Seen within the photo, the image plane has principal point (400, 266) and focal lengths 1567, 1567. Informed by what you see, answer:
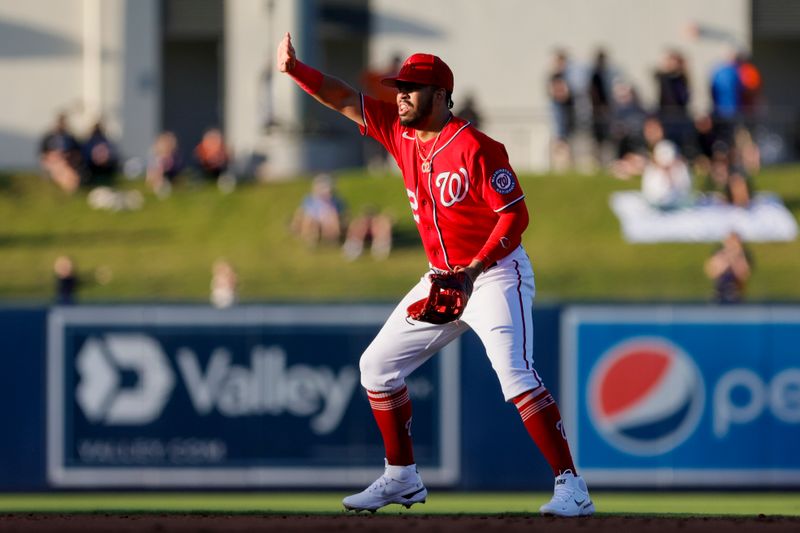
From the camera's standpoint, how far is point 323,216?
20.3 metres

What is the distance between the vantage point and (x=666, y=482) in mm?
13188

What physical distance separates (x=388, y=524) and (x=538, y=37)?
1984 centimetres

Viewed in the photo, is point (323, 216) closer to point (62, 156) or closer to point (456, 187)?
point (62, 156)

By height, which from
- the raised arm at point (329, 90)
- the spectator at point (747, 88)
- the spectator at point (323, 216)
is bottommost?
the spectator at point (323, 216)

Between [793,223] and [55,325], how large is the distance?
1090 centimetres

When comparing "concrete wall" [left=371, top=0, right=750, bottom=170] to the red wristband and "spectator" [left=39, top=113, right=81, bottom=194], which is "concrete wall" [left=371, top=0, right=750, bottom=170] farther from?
the red wristband

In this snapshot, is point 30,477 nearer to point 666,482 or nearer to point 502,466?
point 502,466

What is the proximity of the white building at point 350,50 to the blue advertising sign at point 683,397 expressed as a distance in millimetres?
10224

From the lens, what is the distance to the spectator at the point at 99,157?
71.7 feet

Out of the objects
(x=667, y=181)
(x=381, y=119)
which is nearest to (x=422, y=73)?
(x=381, y=119)

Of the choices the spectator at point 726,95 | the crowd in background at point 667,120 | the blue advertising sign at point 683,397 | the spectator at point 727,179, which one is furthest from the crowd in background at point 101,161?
the blue advertising sign at point 683,397

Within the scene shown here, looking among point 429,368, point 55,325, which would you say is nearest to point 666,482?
point 429,368

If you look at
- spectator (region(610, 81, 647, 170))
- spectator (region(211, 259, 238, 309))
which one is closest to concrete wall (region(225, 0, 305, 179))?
spectator (region(610, 81, 647, 170))

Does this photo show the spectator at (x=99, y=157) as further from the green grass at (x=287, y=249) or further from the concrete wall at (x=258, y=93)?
the concrete wall at (x=258, y=93)
